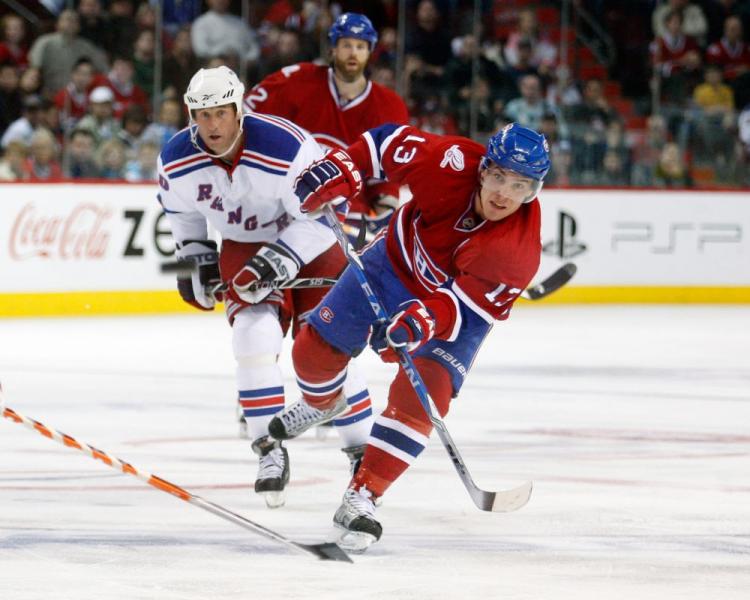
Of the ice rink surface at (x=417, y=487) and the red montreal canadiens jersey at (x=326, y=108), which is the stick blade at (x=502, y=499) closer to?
the ice rink surface at (x=417, y=487)

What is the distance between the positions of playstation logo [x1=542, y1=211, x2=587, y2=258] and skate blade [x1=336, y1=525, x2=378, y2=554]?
686 centimetres

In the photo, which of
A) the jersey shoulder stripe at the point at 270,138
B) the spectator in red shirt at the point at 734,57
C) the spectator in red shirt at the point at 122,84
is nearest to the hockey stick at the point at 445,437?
the jersey shoulder stripe at the point at 270,138

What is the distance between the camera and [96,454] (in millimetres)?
3346

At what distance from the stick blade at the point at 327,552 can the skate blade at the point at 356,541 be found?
39mm

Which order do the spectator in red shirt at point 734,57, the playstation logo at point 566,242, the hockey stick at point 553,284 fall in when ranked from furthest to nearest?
the spectator in red shirt at point 734,57 → the playstation logo at point 566,242 → the hockey stick at point 553,284

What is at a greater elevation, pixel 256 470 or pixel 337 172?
pixel 337 172

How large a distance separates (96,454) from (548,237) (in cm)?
719

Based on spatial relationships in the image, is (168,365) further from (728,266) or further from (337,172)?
(728,266)

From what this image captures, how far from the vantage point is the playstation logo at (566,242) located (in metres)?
10.3

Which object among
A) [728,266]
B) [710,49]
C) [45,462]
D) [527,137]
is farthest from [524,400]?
[710,49]

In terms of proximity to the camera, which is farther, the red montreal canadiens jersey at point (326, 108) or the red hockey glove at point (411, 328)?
the red montreal canadiens jersey at point (326, 108)

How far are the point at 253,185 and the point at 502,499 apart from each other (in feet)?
3.72

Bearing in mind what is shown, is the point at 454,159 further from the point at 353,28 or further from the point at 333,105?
the point at 333,105

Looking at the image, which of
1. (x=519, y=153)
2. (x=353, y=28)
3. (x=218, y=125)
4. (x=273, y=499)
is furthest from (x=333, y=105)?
(x=519, y=153)
